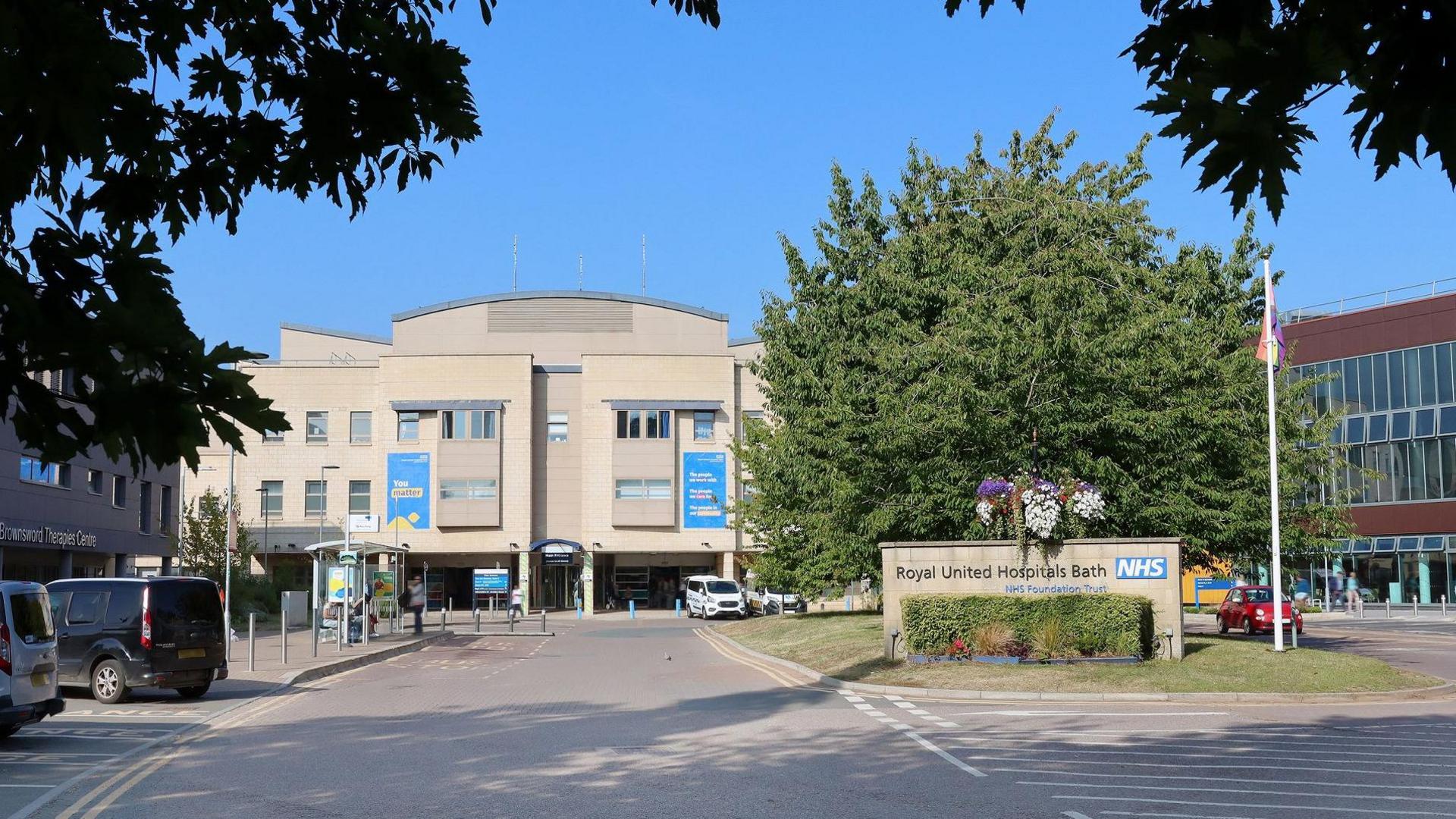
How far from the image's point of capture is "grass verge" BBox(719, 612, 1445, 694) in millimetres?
19844

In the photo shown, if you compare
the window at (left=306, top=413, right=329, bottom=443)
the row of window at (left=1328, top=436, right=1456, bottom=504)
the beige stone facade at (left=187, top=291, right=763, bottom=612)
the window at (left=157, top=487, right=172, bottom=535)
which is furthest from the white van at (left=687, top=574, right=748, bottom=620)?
the row of window at (left=1328, top=436, right=1456, bottom=504)

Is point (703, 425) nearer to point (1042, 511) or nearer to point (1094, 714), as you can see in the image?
point (1042, 511)

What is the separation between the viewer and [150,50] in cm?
536

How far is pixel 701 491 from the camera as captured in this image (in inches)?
2859

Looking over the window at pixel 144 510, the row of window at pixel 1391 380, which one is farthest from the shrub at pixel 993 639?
the row of window at pixel 1391 380

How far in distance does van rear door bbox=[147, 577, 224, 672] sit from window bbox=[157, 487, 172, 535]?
123 ft

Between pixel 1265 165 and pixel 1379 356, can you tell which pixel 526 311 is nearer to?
pixel 1379 356

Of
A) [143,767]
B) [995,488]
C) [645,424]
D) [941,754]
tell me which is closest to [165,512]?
[645,424]

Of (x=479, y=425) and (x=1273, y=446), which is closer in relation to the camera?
(x=1273, y=446)

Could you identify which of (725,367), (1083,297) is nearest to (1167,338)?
(1083,297)

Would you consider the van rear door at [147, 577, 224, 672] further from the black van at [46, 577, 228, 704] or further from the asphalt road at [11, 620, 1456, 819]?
the asphalt road at [11, 620, 1456, 819]

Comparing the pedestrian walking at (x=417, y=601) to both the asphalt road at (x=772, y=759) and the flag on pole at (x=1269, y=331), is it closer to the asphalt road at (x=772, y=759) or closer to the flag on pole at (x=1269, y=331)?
the asphalt road at (x=772, y=759)

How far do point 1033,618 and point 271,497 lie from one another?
2363 inches

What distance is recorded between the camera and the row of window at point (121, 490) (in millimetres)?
41906
